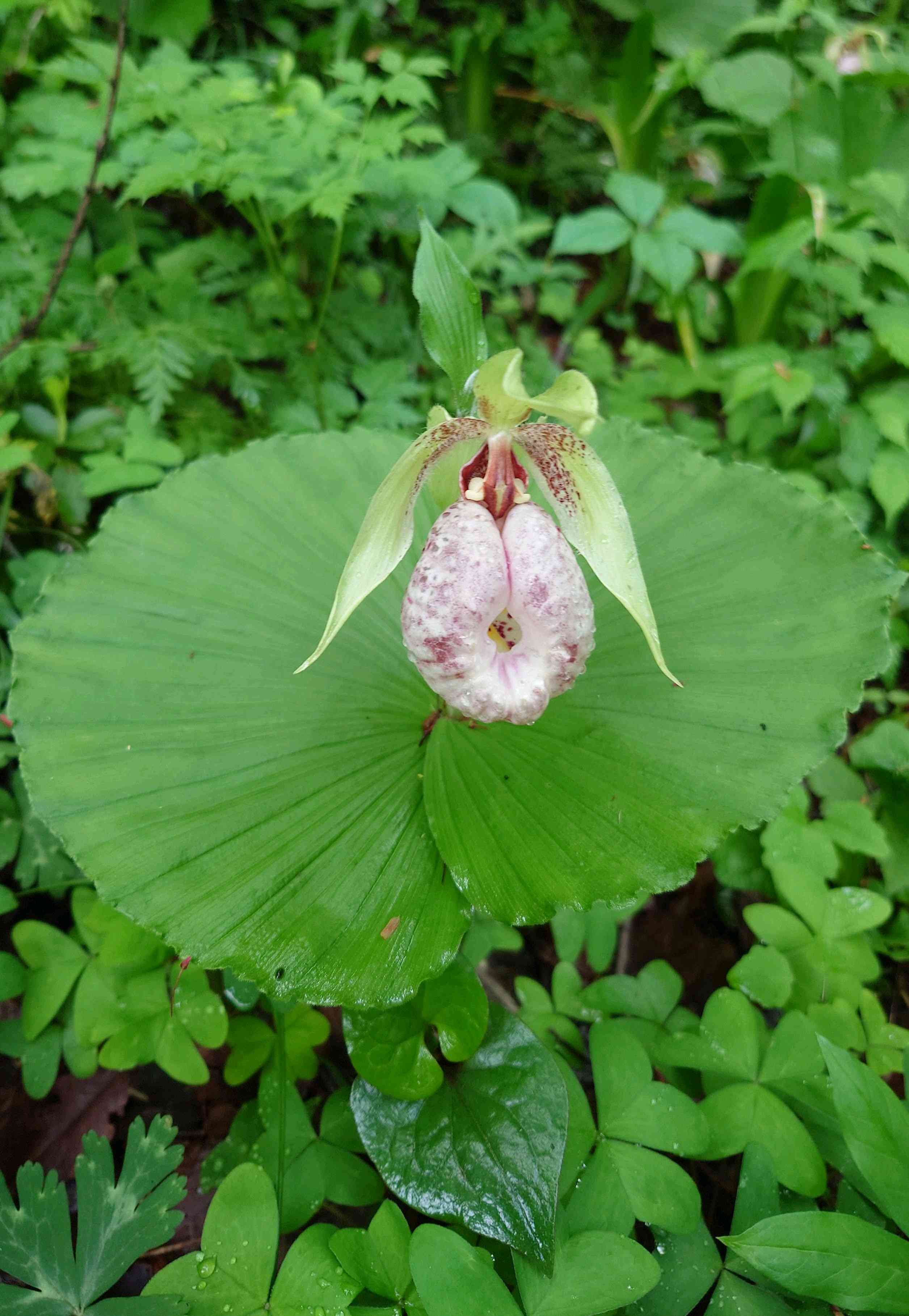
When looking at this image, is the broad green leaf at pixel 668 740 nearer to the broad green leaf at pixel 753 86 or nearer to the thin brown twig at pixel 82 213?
the thin brown twig at pixel 82 213

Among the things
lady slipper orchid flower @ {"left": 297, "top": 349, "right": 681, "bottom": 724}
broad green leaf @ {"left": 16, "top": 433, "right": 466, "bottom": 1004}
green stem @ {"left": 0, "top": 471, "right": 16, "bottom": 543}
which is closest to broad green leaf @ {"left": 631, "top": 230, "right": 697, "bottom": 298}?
broad green leaf @ {"left": 16, "top": 433, "right": 466, "bottom": 1004}

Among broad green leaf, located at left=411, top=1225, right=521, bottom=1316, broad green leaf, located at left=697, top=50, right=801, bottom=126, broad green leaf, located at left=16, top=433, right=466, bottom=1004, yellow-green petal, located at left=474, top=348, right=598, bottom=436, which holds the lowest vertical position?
broad green leaf, located at left=411, top=1225, right=521, bottom=1316

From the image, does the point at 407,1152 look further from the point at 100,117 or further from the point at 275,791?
the point at 100,117

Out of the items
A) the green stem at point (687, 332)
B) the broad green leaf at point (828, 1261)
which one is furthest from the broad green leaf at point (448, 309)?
the green stem at point (687, 332)

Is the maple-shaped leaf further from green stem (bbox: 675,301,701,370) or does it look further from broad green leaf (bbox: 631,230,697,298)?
green stem (bbox: 675,301,701,370)

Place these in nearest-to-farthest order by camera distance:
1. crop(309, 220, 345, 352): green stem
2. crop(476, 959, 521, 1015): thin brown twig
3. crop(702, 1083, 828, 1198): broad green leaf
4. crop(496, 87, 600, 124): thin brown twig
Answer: crop(702, 1083, 828, 1198): broad green leaf
crop(476, 959, 521, 1015): thin brown twig
crop(309, 220, 345, 352): green stem
crop(496, 87, 600, 124): thin brown twig

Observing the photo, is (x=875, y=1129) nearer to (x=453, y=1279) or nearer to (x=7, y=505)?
(x=453, y=1279)

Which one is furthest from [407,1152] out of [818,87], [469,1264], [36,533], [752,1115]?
[818,87]
